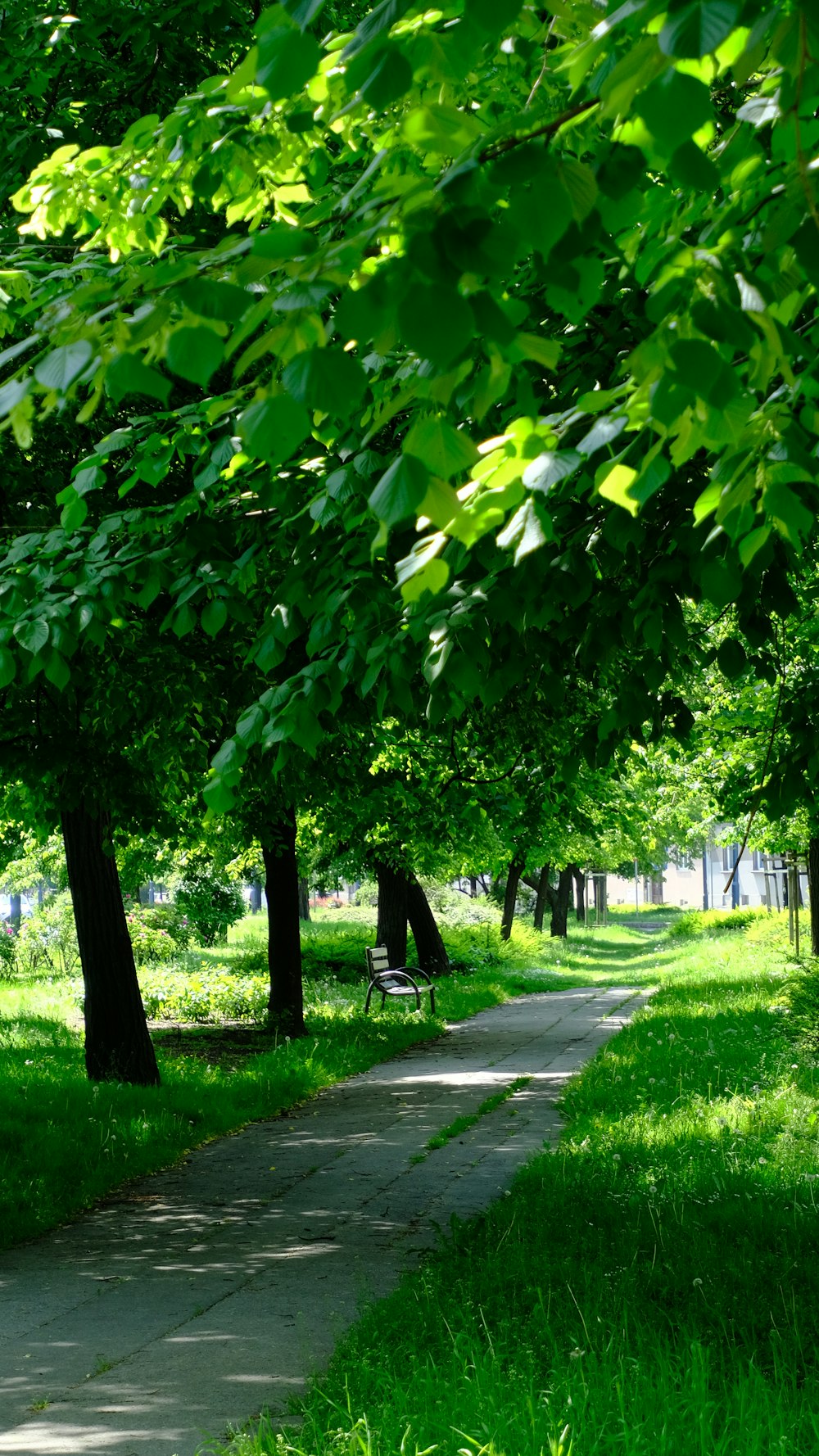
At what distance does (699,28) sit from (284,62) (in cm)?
66

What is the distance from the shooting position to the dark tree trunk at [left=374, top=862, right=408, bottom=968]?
22031 millimetres

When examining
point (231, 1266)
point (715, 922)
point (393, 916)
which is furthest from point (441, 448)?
point (715, 922)

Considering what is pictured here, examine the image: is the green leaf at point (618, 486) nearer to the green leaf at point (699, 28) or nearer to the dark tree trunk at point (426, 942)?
the green leaf at point (699, 28)

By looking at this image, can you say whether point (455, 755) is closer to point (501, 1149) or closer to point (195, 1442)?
point (501, 1149)

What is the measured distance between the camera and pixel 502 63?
13.4ft

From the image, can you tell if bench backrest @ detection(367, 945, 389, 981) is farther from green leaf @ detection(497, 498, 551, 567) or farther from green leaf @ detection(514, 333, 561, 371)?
green leaf @ detection(514, 333, 561, 371)

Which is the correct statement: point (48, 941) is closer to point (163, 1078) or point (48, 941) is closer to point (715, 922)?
point (163, 1078)

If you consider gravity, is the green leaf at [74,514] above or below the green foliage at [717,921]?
above

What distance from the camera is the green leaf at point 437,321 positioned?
1590 millimetres

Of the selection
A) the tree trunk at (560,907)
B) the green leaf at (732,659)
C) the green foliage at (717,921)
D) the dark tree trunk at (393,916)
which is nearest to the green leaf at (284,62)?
the green leaf at (732,659)

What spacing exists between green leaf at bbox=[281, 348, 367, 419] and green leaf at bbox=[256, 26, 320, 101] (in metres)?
0.40

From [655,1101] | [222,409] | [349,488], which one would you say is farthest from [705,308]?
[655,1101]

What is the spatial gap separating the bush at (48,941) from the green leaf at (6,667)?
23.6 metres

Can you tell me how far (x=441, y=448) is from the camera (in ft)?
6.69
